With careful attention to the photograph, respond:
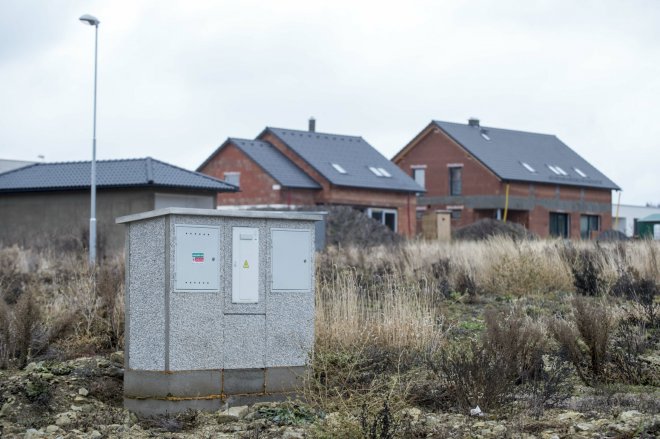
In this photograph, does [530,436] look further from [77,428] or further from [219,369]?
[77,428]

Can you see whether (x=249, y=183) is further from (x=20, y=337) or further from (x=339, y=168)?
(x=20, y=337)

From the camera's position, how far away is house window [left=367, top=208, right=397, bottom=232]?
172ft

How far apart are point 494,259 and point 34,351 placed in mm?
11177

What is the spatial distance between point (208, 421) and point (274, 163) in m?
41.8

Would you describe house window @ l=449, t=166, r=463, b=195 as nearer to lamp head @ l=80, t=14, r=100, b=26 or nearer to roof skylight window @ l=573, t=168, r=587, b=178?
roof skylight window @ l=573, t=168, r=587, b=178

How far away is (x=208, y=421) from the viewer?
971 centimetres

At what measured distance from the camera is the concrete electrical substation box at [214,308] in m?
10.0

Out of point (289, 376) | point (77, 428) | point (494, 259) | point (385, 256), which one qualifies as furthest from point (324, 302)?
point (385, 256)

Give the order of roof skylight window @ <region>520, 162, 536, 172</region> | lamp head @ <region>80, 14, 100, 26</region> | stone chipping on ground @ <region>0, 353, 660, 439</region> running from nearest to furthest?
1. stone chipping on ground @ <region>0, 353, 660, 439</region>
2. lamp head @ <region>80, 14, 100, 26</region>
3. roof skylight window @ <region>520, 162, 536, 172</region>

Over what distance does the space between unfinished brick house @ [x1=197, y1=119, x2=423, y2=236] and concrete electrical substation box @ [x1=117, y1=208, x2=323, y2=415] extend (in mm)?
37455

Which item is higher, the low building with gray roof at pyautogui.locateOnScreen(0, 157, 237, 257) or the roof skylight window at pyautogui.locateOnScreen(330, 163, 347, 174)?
the roof skylight window at pyautogui.locateOnScreen(330, 163, 347, 174)

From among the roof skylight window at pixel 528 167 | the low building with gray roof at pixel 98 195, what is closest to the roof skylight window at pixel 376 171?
the roof skylight window at pixel 528 167

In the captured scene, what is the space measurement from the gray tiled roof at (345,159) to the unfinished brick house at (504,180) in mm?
5055

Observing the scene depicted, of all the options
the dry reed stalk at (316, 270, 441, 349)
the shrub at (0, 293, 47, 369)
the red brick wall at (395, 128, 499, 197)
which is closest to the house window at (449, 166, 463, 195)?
the red brick wall at (395, 128, 499, 197)
